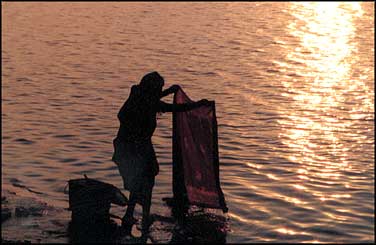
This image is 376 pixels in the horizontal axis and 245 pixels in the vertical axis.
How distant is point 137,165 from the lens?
39.2ft

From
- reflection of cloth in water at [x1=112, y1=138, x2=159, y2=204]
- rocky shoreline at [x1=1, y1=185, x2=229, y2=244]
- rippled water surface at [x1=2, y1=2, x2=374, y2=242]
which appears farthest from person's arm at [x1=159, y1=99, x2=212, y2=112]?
rippled water surface at [x1=2, y1=2, x2=374, y2=242]

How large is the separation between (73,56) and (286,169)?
1657cm

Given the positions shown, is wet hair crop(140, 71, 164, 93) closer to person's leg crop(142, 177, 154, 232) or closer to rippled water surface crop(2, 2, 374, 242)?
person's leg crop(142, 177, 154, 232)

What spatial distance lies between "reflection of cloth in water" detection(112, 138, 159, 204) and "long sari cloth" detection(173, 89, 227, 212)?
70 cm

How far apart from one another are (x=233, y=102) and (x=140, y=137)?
11569 millimetres

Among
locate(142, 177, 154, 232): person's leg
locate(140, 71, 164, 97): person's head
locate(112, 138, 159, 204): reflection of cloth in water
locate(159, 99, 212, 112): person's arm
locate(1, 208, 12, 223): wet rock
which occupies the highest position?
locate(140, 71, 164, 97): person's head

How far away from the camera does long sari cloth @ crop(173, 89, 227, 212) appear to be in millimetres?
12617

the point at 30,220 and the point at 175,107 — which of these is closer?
the point at 175,107

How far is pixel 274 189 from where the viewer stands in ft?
49.1

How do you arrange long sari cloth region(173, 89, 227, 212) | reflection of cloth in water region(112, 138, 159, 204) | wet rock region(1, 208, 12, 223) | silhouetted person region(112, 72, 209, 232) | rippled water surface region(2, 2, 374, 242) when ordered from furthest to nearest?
rippled water surface region(2, 2, 374, 242) < long sari cloth region(173, 89, 227, 212) < wet rock region(1, 208, 12, 223) < reflection of cloth in water region(112, 138, 159, 204) < silhouetted person region(112, 72, 209, 232)

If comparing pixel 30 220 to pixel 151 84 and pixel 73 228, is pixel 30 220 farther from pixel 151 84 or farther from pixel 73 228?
pixel 151 84

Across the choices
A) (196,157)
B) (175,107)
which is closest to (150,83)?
(175,107)

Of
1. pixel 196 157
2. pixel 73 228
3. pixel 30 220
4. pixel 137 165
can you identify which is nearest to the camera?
pixel 137 165

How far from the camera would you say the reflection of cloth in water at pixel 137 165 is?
1188 cm
